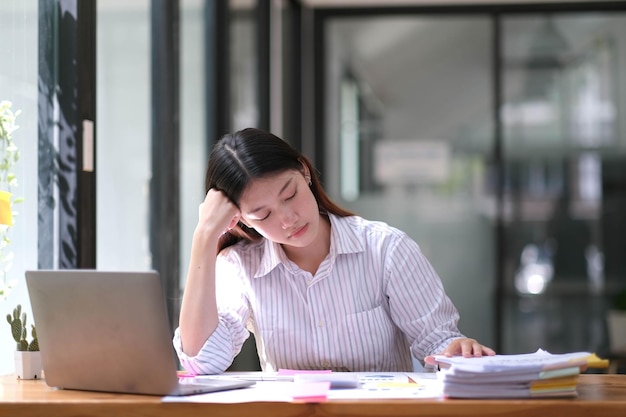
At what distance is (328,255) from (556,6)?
4.29 m

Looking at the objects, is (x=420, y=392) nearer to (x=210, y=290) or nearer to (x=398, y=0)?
(x=210, y=290)

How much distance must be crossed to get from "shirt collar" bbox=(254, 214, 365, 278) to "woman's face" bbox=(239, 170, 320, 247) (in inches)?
5.3

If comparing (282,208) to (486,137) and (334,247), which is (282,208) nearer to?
(334,247)

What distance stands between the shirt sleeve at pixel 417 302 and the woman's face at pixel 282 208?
0.24 m

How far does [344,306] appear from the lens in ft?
7.89

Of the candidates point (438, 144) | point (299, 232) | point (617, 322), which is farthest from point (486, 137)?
point (299, 232)

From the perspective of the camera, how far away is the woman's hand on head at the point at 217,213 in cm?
228

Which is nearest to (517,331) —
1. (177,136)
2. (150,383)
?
(177,136)

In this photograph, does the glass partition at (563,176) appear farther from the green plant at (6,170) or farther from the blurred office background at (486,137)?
the green plant at (6,170)

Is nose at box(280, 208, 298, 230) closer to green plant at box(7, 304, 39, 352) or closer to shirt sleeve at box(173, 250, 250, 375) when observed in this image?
shirt sleeve at box(173, 250, 250, 375)

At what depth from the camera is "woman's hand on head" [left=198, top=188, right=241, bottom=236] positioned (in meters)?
2.28

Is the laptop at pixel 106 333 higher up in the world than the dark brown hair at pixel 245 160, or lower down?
lower down

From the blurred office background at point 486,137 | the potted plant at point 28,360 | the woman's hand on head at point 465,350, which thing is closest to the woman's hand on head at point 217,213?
the potted plant at point 28,360

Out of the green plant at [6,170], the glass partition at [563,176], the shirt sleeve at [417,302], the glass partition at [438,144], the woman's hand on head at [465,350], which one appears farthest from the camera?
the glass partition at [438,144]
